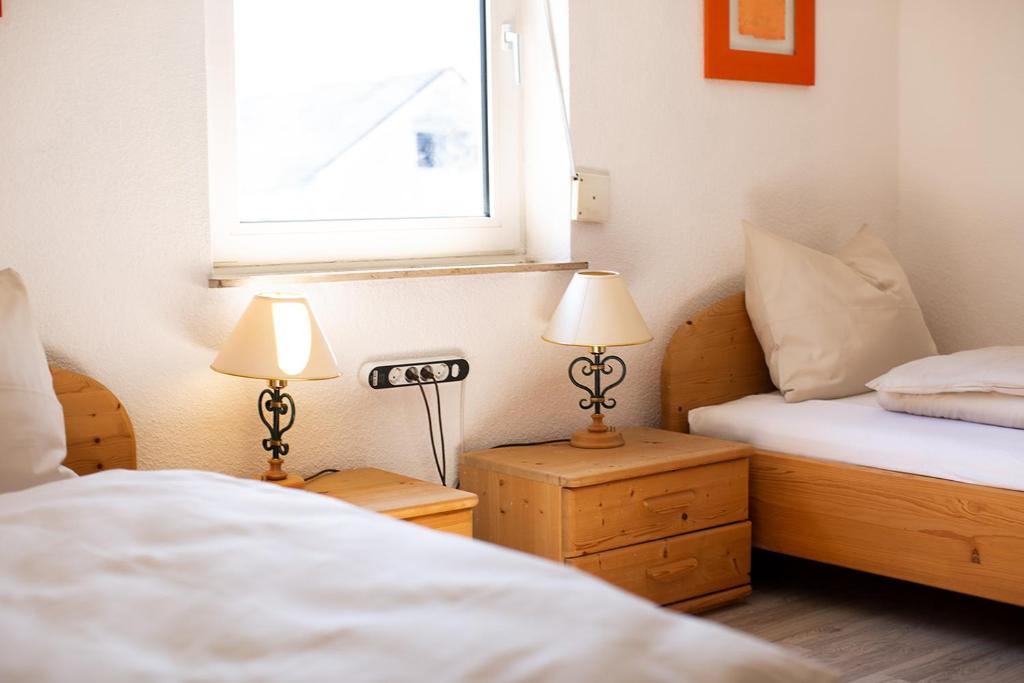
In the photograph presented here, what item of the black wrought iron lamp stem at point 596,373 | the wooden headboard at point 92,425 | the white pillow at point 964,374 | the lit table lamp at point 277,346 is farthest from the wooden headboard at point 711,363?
the wooden headboard at point 92,425

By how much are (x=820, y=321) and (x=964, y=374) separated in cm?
49

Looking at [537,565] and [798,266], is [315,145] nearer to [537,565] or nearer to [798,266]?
[798,266]

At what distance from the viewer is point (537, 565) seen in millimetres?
1353

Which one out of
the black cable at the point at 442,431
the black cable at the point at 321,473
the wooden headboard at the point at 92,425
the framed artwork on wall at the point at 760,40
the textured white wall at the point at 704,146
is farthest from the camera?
the framed artwork on wall at the point at 760,40

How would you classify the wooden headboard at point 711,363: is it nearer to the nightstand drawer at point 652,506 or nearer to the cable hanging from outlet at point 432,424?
the nightstand drawer at point 652,506

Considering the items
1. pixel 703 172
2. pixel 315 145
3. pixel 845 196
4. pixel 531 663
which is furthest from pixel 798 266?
pixel 531 663

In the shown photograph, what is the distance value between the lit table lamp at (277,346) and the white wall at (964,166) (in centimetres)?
217

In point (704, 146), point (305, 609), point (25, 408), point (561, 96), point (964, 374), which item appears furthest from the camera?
point (704, 146)

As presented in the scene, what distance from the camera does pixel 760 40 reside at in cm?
346

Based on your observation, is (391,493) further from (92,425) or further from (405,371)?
(92,425)

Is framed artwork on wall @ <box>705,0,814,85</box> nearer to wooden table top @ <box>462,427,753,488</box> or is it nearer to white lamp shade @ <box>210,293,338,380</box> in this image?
wooden table top @ <box>462,427,753,488</box>

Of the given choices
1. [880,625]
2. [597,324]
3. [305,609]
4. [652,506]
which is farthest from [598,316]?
[305,609]

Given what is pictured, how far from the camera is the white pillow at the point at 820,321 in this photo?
3174 mm

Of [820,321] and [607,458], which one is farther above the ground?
[820,321]
